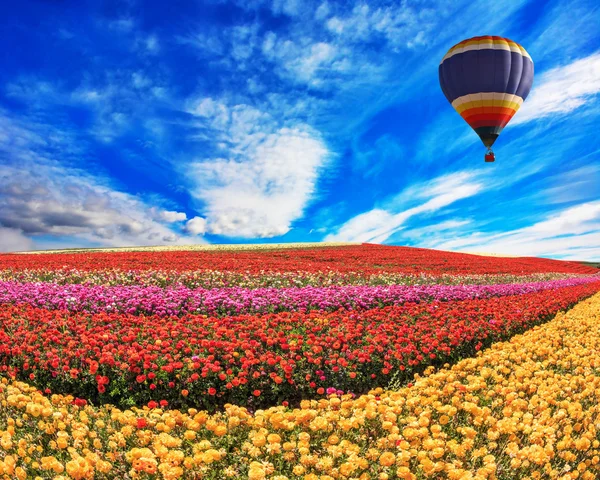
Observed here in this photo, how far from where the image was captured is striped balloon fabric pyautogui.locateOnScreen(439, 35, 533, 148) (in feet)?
62.0

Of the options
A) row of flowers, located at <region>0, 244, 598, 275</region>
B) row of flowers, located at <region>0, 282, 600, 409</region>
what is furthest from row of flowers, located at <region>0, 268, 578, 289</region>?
row of flowers, located at <region>0, 282, 600, 409</region>

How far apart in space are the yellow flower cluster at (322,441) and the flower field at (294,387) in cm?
2

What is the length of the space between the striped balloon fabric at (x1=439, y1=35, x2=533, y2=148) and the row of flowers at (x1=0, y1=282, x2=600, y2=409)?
43.2ft

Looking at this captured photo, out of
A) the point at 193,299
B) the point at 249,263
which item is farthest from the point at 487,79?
the point at 193,299

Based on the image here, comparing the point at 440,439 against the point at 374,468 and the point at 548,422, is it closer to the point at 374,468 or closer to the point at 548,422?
the point at 374,468

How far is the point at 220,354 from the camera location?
23.7ft

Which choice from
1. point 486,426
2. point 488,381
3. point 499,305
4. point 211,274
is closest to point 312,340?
point 488,381

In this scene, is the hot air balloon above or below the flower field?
above

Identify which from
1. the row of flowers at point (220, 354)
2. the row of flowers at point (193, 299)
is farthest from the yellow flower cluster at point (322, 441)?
the row of flowers at point (193, 299)

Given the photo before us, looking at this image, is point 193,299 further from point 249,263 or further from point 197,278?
point 249,263

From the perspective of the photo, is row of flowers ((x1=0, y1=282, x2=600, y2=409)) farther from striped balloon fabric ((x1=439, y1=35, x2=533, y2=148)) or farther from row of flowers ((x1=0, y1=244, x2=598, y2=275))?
striped balloon fabric ((x1=439, y1=35, x2=533, y2=148))

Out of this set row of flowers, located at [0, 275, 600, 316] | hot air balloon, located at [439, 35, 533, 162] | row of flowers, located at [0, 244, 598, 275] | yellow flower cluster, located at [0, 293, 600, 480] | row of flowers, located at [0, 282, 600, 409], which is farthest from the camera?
row of flowers, located at [0, 244, 598, 275]

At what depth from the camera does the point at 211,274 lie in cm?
1703

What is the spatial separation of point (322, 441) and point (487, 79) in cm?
1887
